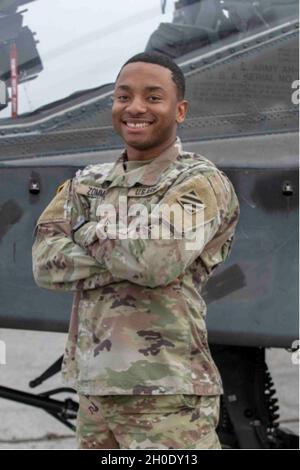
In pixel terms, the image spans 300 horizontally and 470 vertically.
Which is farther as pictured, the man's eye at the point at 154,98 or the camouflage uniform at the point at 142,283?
the man's eye at the point at 154,98

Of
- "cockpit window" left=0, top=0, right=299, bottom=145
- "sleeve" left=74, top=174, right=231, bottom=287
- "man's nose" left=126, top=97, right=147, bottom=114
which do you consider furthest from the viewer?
"cockpit window" left=0, top=0, right=299, bottom=145

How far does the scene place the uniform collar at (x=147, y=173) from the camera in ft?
7.48

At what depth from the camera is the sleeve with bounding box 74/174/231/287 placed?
7.01 feet

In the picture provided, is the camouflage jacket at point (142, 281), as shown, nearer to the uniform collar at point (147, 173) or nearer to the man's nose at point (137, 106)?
the uniform collar at point (147, 173)

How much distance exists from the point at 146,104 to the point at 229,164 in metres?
1.05

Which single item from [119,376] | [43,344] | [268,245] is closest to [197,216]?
[119,376]

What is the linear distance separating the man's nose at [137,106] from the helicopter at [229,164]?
990mm

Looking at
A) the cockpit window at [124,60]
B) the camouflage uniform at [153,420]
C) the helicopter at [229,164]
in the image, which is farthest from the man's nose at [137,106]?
the cockpit window at [124,60]

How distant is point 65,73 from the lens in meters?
3.64

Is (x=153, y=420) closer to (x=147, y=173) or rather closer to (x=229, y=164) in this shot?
(x=147, y=173)

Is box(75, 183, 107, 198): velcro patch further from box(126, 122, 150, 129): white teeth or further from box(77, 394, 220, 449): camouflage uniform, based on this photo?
box(77, 394, 220, 449): camouflage uniform

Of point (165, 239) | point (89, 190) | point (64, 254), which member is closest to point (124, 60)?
point (89, 190)

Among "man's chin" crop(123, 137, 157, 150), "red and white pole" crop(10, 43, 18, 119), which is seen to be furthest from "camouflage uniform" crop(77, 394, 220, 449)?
"red and white pole" crop(10, 43, 18, 119)

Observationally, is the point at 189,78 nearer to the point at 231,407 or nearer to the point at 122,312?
the point at 231,407
